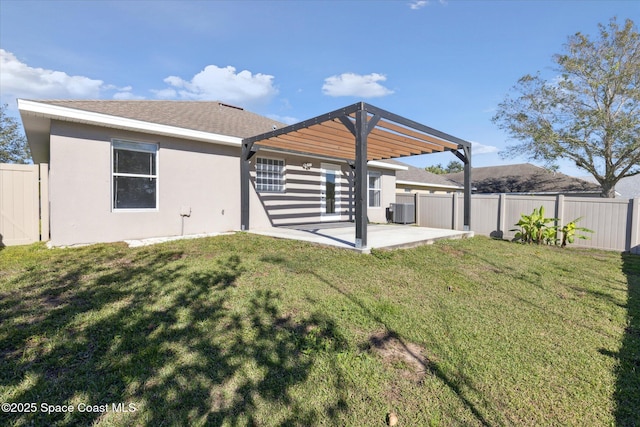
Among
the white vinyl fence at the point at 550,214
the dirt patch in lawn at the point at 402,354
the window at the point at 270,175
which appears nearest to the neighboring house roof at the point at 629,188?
the white vinyl fence at the point at 550,214

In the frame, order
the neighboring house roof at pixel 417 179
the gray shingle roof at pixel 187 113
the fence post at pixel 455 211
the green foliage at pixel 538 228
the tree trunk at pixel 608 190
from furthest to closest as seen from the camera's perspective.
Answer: the tree trunk at pixel 608 190, the neighboring house roof at pixel 417 179, the fence post at pixel 455 211, the green foliage at pixel 538 228, the gray shingle roof at pixel 187 113

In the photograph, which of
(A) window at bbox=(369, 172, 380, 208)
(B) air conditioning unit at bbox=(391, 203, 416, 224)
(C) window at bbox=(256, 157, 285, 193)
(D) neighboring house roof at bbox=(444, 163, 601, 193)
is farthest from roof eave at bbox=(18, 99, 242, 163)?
(D) neighboring house roof at bbox=(444, 163, 601, 193)

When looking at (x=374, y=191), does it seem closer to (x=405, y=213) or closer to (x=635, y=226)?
(x=405, y=213)

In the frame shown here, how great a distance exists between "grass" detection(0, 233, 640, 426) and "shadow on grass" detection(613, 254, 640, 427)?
1cm

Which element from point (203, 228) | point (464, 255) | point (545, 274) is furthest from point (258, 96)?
point (545, 274)

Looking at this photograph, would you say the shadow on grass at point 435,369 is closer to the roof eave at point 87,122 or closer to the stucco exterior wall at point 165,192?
the stucco exterior wall at point 165,192

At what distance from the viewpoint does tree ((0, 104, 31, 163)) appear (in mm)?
24938

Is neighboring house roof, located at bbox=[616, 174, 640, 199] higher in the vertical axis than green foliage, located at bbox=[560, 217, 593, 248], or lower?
higher

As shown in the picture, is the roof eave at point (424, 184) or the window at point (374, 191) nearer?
the window at point (374, 191)

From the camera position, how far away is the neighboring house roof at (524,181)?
880 inches

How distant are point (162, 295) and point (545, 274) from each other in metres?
6.01

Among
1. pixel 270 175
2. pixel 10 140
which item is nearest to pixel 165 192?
pixel 270 175

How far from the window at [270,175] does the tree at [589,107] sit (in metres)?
18.4

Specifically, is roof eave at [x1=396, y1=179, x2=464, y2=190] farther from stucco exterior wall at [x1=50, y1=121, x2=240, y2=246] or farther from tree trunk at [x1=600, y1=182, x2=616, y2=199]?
stucco exterior wall at [x1=50, y1=121, x2=240, y2=246]
